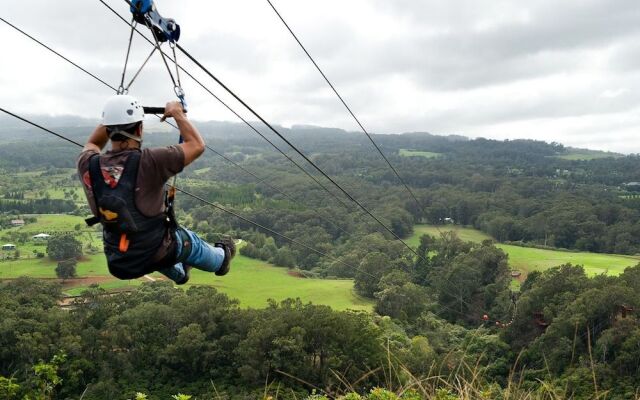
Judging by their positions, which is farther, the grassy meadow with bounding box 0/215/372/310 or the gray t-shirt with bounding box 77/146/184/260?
the grassy meadow with bounding box 0/215/372/310

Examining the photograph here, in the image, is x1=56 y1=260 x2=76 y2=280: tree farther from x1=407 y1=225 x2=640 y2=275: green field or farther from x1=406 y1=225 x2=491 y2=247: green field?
x1=407 y1=225 x2=640 y2=275: green field

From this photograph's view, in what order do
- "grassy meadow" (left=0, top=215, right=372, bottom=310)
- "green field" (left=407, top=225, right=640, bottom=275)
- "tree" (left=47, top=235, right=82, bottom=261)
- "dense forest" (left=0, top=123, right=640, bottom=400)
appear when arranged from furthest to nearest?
"tree" (left=47, top=235, right=82, bottom=261) → "green field" (left=407, top=225, right=640, bottom=275) → "grassy meadow" (left=0, top=215, right=372, bottom=310) → "dense forest" (left=0, top=123, right=640, bottom=400)

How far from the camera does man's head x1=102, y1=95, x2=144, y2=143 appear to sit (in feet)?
9.86

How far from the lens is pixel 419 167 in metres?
125

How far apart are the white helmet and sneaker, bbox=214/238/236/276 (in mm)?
1568

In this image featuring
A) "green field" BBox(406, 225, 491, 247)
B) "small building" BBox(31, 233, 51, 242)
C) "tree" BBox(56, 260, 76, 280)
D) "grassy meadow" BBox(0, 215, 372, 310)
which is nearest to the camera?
"grassy meadow" BBox(0, 215, 372, 310)

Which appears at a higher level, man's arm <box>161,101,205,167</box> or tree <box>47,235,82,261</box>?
man's arm <box>161,101,205,167</box>

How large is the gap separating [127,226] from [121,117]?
0.67 m

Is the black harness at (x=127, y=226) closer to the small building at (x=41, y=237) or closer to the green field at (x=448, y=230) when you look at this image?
the green field at (x=448, y=230)

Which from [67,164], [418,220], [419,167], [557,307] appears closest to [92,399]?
[557,307]

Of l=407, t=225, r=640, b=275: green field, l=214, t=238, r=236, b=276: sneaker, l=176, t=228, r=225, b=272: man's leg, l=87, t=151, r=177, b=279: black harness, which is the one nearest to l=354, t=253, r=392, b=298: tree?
l=407, t=225, r=640, b=275: green field

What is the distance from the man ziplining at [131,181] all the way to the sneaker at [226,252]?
89 centimetres

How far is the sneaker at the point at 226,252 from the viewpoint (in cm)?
421

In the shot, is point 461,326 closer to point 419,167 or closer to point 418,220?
point 418,220
